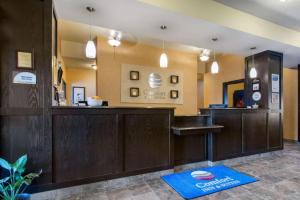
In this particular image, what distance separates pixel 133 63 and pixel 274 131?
4377mm

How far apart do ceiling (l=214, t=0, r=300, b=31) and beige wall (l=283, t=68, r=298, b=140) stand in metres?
3.32

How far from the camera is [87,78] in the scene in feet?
24.7

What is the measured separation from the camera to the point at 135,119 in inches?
108

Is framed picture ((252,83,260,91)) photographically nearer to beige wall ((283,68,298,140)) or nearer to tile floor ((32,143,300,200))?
tile floor ((32,143,300,200))

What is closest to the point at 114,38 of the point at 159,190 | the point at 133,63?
the point at 133,63

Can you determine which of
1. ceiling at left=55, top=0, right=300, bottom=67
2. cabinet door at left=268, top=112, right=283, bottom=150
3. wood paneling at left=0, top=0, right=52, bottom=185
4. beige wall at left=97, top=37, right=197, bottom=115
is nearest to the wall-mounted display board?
beige wall at left=97, top=37, right=197, bottom=115

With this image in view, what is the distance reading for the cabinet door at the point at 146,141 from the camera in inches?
106

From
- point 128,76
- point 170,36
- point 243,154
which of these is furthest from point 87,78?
point 243,154

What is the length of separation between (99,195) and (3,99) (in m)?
1.74

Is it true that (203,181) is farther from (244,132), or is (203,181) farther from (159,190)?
(244,132)

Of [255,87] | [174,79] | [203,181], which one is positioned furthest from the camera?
[174,79]

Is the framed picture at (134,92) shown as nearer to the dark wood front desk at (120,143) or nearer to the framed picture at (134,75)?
the framed picture at (134,75)

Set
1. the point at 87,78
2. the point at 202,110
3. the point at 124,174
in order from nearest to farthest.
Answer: the point at 124,174 → the point at 202,110 → the point at 87,78

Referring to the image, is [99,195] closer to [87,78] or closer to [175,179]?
[175,179]
